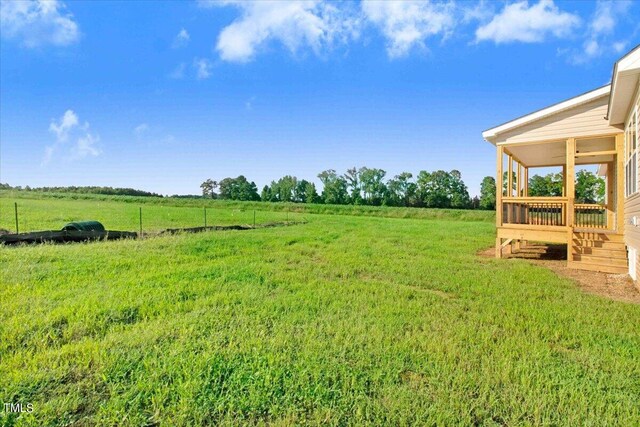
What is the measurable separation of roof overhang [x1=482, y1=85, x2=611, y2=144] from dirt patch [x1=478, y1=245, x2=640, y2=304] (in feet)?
11.7

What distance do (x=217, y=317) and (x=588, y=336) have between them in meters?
4.00

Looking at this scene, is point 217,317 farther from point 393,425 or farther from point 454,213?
point 454,213

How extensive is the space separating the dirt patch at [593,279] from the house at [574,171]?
0.29 m

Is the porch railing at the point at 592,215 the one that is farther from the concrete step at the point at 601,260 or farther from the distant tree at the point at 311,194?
the distant tree at the point at 311,194

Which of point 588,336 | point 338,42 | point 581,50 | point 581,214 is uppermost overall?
point 338,42

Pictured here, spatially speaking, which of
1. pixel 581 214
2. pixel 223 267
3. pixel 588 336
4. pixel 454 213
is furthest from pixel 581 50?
pixel 454 213

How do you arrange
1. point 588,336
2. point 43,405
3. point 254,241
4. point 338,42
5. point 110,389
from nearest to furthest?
point 43,405
point 110,389
point 588,336
point 254,241
point 338,42

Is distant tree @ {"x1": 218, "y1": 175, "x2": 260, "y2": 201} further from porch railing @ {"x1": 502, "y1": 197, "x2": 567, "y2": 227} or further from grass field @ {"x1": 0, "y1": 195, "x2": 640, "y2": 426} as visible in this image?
grass field @ {"x1": 0, "y1": 195, "x2": 640, "y2": 426}

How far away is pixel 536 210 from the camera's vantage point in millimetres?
8781

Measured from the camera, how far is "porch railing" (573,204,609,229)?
9664 mm

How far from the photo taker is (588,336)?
3279mm

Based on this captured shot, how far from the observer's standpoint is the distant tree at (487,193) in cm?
5087

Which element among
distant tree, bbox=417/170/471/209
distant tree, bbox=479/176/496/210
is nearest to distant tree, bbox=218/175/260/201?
distant tree, bbox=417/170/471/209

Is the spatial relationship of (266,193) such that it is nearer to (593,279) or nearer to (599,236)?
(599,236)
